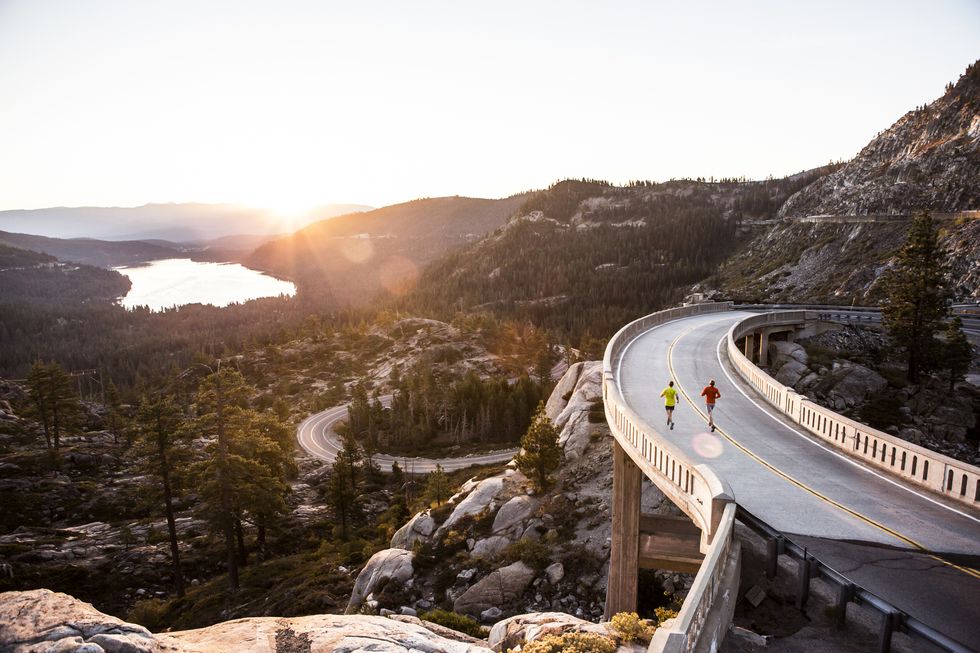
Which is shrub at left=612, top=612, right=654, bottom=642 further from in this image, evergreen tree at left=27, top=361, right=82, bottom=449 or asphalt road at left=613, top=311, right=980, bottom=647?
evergreen tree at left=27, top=361, right=82, bottom=449

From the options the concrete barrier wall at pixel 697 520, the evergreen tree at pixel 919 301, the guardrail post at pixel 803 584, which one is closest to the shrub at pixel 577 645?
the concrete barrier wall at pixel 697 520

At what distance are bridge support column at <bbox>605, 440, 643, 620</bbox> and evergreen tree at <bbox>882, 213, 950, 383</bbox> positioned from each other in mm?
33955

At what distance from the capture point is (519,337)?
470 feet

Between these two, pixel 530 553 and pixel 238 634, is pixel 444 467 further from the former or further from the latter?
pixel 238 634

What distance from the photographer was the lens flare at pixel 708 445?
18328mm

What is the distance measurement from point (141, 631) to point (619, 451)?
1763 centimetres

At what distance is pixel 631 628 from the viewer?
1129 centimetres

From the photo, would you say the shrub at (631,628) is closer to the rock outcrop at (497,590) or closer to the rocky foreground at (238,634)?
the rocky foreground at (238,634)

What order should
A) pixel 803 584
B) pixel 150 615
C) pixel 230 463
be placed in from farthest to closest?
pixel 230 463
pixel 150 615
pixel 803 584

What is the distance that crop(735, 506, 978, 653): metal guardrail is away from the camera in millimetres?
9070

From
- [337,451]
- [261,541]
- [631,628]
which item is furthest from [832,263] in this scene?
[631,628]

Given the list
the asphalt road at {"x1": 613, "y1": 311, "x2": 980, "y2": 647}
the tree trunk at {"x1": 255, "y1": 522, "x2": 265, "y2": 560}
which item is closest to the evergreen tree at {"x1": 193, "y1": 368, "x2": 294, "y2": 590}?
the tree trunk at {"x1": 255, "y1": 522, "x2": 265, "y2": 560}

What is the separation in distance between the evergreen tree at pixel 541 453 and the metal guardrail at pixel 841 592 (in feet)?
66.6

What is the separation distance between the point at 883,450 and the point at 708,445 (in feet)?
16.8
